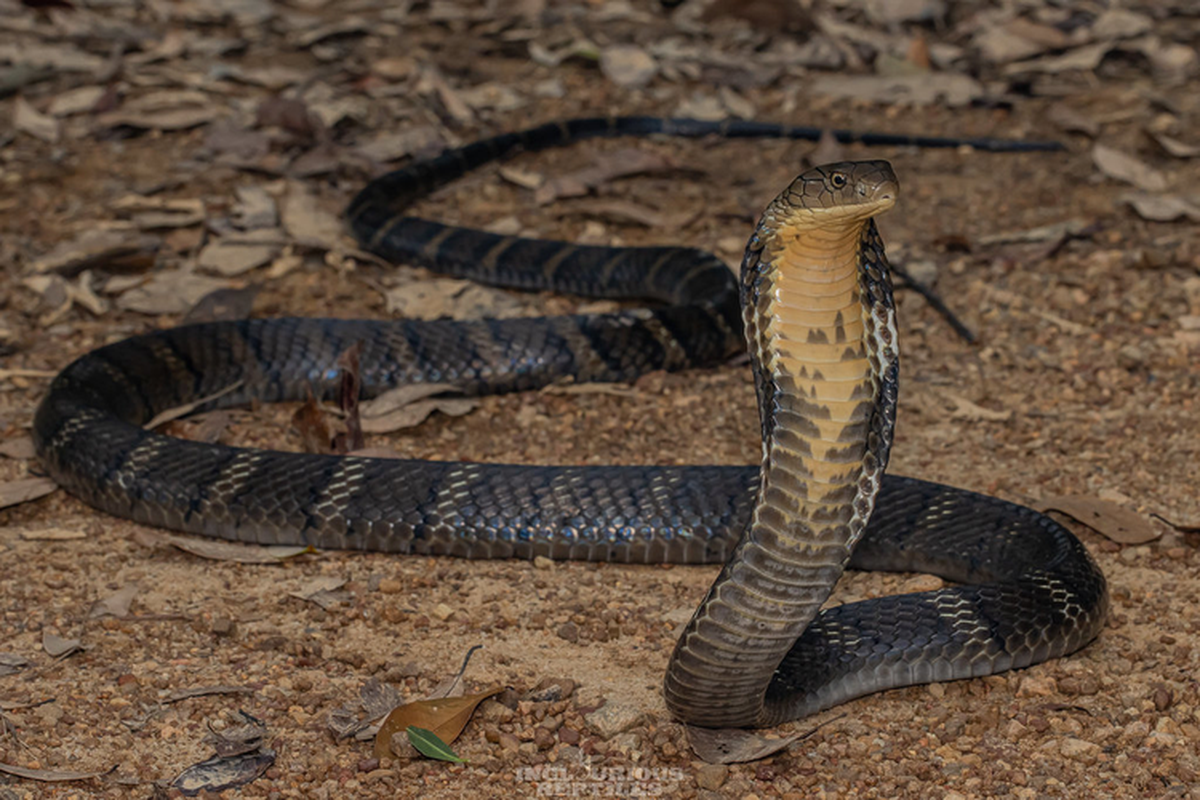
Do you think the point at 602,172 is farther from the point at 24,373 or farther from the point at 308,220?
the point at 24,373

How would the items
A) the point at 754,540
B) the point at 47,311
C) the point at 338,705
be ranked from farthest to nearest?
the point at 47,311, the point at 338,705, the point at 754,540

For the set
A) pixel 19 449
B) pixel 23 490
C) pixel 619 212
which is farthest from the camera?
pixel 619 212

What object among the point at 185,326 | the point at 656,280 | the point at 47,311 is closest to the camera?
the point at 185,326

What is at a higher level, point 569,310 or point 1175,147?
point 1175,147

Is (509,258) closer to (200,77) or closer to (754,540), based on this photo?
(200,77)

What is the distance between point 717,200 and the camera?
7.77 m

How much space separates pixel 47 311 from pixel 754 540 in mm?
4730

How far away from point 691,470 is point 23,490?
248cm

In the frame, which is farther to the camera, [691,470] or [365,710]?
[691,470]

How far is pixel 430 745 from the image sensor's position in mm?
3191

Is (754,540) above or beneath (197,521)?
above

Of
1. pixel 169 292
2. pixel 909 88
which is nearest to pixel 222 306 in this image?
pixel 169 292

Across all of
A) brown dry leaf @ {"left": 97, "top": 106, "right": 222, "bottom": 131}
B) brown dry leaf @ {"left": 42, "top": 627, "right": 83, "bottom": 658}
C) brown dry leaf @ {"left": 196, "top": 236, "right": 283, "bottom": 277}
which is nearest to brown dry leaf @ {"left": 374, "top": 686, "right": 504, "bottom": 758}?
brown dry leaf @ {"left": 42, "top": 627, "right": 83, "bottom": 658}

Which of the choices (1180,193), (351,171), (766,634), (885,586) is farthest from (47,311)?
(1180,193)
